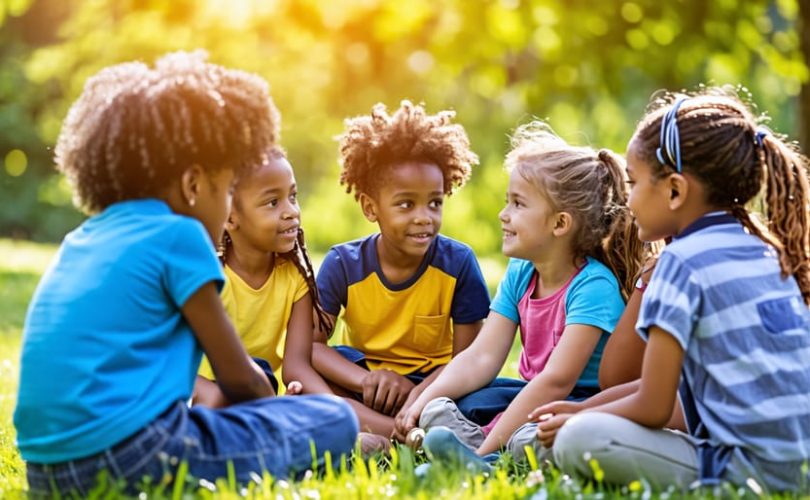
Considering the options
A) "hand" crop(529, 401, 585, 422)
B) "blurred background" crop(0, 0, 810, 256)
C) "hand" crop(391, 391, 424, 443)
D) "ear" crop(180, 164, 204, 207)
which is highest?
"blurred background" crop(0, 0, 810, 256)

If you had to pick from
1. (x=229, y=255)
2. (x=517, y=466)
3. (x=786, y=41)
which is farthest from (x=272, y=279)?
(x=786, y=41)

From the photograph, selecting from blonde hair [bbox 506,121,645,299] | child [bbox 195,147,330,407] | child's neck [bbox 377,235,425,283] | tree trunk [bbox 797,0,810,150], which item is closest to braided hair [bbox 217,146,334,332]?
child [bbox 195,147,330,407]

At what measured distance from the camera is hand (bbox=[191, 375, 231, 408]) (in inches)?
157

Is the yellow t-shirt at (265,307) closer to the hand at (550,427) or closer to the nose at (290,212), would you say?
the nose at (290,212)

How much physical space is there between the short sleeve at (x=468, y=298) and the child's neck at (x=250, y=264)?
80 centimetres

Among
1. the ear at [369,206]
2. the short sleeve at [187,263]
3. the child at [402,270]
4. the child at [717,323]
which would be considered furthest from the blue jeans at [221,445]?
the ear at [369,206]

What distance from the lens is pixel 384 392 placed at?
4.47 meters

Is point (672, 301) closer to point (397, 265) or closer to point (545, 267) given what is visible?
point (545, 267)

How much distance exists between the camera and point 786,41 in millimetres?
10906

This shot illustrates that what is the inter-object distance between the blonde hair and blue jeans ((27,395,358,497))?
1355mm

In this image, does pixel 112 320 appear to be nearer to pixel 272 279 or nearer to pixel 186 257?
pixel 186 257

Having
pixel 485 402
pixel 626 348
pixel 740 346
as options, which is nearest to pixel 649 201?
pixel 740 346

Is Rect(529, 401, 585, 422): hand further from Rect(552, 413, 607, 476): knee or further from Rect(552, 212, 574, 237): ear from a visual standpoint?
Result: Rect(552, 212, 574, 237): ear

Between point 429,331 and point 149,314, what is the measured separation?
1934 mm
